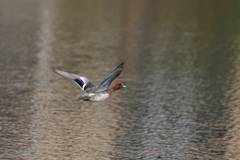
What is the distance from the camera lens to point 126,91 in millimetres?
33000

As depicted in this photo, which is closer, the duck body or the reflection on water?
the duck body

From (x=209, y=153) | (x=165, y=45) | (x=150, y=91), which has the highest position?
(x=165, y=45)

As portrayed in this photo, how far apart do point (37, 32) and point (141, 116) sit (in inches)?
1514

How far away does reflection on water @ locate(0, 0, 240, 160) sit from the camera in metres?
22.3

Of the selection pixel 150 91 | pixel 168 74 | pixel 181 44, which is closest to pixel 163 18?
pixel 181 44

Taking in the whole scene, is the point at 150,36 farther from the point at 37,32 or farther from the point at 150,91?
the point at 150,91

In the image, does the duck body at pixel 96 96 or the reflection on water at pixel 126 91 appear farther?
the reflection on water at pixel 126 91

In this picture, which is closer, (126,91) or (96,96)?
(96,96)

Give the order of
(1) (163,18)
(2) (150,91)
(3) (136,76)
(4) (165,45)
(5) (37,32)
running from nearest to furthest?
(2) (150,91)
(3) (136,76)
(4) (165,45)
(5) (37,32)
(1) (163,18)

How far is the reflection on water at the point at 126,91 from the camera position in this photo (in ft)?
73.2

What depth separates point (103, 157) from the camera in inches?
811

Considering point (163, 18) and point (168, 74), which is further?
point (163, 18)

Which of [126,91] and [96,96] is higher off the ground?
[126,91]

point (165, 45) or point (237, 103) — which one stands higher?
point (165, 45)
